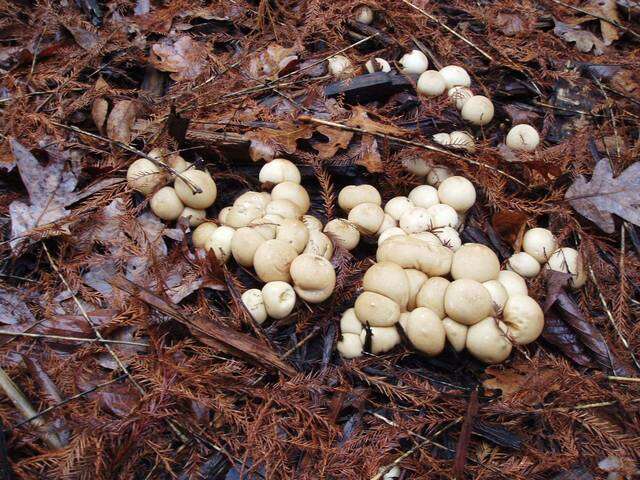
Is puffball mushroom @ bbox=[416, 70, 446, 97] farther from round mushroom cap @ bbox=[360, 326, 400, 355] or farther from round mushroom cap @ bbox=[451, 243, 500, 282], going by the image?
round mushroom cap @ bbox=[360, 326, 400, 355]

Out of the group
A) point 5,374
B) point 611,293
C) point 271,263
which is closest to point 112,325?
point 5,374

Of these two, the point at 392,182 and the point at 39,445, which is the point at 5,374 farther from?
the point at 392,182

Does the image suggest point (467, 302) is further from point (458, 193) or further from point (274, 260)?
point (274, 260)

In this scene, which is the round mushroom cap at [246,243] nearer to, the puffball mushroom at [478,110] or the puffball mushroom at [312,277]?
the puffball mushroom at [312,277]

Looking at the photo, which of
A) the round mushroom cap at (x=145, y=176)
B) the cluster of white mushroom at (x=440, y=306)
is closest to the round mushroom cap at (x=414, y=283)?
the cluster of white mushroom at (x=440, y=306)

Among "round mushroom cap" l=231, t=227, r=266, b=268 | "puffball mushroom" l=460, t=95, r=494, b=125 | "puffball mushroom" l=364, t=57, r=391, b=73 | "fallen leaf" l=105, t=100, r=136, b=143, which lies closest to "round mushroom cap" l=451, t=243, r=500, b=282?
"round mushroom cap" l=231, t=227, r=266, b=268

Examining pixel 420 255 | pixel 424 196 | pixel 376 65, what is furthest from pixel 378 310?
pixel 376 65
